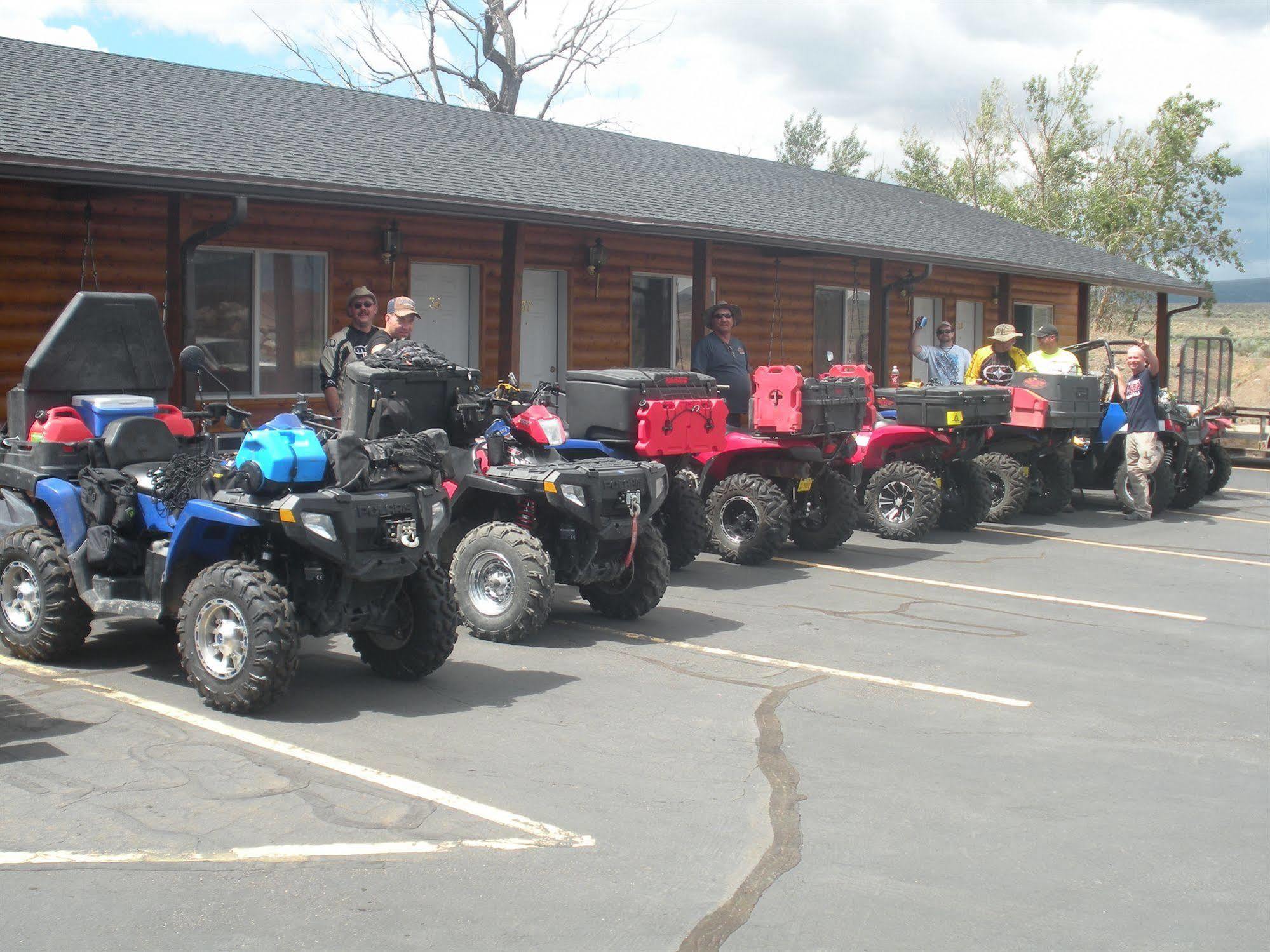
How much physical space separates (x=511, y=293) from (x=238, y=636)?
7.89 m

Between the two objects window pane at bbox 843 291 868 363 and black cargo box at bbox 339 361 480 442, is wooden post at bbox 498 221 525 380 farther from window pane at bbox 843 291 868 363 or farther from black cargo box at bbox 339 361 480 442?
window pane at bbox 843 291 868 363

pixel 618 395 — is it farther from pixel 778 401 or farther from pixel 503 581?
pixel 503 581

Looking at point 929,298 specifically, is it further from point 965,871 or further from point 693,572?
point 965,871

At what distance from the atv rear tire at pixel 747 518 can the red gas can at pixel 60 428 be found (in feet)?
17.1

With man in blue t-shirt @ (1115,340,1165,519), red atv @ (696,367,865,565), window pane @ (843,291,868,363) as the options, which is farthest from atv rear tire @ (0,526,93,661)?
window pane @ (843,291,868,363)

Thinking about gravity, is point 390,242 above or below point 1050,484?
above

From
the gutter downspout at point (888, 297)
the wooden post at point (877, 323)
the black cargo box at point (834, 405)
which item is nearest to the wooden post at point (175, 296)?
the black cargo box at point (834, 405)

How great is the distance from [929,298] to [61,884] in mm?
19903

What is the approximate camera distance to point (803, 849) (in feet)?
15.2

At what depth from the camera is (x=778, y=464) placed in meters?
11.0

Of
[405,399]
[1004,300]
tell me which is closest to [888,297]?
[1004,300]

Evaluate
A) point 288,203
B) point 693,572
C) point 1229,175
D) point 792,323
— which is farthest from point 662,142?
point 1229,175

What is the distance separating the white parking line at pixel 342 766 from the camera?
4.71 metres

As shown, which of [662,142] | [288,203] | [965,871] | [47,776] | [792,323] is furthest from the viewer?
[662,142]
